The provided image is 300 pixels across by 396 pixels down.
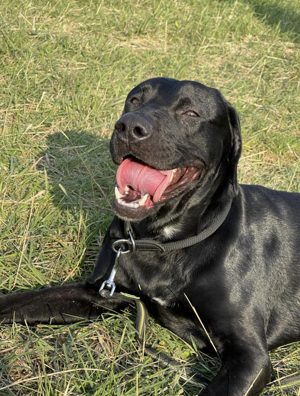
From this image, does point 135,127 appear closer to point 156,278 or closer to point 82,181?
point 156,278

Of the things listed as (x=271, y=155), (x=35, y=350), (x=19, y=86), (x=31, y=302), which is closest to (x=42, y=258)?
(x=31, y=302)

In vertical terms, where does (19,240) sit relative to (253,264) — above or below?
below

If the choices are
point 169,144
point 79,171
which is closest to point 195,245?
point 169,144

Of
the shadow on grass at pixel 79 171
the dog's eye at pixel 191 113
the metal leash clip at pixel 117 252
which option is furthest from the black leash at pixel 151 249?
the shadow on grass at pixel 79 171

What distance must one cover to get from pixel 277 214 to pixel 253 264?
0.39m

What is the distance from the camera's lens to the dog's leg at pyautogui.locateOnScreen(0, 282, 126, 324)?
2891 millimetres

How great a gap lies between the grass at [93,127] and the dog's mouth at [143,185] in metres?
0.68

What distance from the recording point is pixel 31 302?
293 centimetres

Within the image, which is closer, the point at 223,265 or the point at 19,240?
the point at 223,265

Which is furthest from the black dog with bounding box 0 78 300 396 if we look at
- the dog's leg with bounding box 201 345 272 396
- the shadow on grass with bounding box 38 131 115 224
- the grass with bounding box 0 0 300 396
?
the shadow on grass with bounding box 38 131 115 224

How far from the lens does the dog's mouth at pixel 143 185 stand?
101 inches

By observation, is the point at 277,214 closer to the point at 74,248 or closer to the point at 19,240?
the point at 74,248

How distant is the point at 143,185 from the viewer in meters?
2.60

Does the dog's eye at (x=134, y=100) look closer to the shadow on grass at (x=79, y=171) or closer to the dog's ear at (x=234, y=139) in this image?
the dog's ear at (x=234, y=139)
